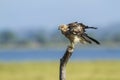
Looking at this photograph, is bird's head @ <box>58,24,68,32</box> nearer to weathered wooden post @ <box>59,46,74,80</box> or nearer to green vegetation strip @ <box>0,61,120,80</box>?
weathered wooden post @ <box>59,46,74,80</box>

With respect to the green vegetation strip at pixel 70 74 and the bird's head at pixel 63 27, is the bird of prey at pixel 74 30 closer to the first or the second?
the bird's head at pixel 63 27

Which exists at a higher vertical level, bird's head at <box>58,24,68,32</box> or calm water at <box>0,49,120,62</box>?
bird's head at <box>58,24,68,32</box>

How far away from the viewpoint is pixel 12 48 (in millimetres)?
174375

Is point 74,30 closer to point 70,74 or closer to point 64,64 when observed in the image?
point 64,64

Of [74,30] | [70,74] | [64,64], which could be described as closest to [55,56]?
[70,74]

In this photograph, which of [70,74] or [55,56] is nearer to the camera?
[70,74]

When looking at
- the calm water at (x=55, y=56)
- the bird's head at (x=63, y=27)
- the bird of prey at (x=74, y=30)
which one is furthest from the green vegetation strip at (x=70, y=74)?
the bird's head at (x=63, y=27)

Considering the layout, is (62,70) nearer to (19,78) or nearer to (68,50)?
(68,50)

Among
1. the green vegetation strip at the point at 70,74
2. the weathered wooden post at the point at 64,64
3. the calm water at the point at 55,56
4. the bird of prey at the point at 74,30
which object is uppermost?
the bird of prey at the point at 74,30

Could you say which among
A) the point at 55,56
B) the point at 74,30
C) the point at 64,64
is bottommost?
the point at 55,56

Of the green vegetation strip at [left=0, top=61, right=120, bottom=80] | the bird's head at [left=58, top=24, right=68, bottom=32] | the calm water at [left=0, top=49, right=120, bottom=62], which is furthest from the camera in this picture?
the calm water at [left=0, top=49, right=120, bottom=62]

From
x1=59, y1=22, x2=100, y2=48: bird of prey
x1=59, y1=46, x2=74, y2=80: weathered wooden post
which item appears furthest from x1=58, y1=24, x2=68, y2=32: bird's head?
x1=59, y1=46, x2=74, y2=80: weathered wooden post

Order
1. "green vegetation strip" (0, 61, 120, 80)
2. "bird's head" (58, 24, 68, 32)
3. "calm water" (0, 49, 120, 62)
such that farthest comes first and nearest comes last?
"calm water" (0, 49, 120, 62), "green vegetation strip" (0, 61, 120, 80), "bird's head" (58, 24, 68, 32)

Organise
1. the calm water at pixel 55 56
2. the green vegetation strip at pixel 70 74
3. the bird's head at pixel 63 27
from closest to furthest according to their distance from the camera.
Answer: the bird's head at pixel 63 27
the green vegetation strip at pixel 70 74
the calm water at pixel 55 56
